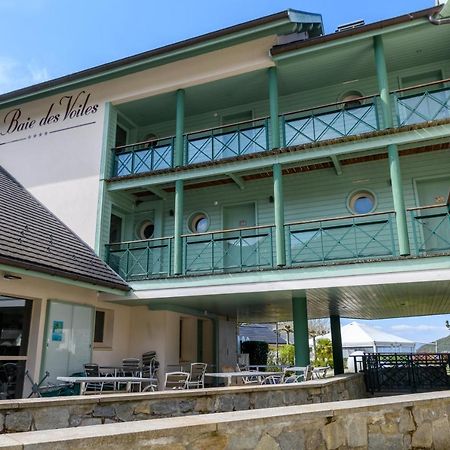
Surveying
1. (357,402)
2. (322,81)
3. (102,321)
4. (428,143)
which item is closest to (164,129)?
(322,81)

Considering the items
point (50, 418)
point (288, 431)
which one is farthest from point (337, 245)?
point (288, 431)

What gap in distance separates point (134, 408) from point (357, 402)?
2796 mm

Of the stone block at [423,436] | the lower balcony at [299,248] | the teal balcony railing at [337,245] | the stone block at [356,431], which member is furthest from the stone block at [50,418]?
the teal balcony railing at [337,245]

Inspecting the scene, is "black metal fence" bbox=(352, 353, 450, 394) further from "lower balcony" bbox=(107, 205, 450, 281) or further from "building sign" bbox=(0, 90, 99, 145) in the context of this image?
"building sign" bbox=(0, 90, 99, 145)

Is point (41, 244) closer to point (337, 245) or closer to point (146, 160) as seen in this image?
point (146, 160)

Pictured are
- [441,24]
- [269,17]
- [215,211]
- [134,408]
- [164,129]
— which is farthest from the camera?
[164,129]

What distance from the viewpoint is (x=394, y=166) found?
32.9 ft

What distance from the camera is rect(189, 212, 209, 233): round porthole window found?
1387 cm

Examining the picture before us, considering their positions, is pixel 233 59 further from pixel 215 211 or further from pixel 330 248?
pixel 330 248

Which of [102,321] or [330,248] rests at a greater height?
[330,248]

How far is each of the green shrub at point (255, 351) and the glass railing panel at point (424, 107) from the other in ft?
42.6

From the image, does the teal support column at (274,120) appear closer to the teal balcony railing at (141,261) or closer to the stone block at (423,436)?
the teal balcony railing at (141,261)

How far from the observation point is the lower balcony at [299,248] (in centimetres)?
1027

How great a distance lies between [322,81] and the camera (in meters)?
12.9
